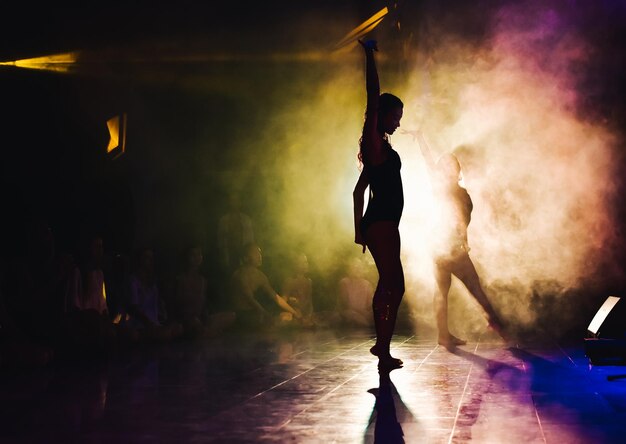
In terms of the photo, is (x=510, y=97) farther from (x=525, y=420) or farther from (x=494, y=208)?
(x=525, y=420)

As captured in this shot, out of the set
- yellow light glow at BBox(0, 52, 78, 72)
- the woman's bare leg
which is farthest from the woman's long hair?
yellow light glow at BBox(0, 52, 78, 72)

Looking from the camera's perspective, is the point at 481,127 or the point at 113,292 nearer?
the point at 113,292

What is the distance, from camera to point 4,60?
26.2ft

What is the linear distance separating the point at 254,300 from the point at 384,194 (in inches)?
225

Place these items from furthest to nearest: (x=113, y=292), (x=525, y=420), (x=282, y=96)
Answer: (x=282, y=96), (x=113, y=292), (x=525, y=420)

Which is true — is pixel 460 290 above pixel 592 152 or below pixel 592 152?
below

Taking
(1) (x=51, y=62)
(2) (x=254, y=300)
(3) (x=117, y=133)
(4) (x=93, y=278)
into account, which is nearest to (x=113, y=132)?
(3) (x=117, y=133)

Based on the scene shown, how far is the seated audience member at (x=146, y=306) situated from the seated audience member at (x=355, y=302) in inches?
123

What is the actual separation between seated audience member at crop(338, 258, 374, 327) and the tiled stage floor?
443cm

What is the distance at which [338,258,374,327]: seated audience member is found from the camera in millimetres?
10969

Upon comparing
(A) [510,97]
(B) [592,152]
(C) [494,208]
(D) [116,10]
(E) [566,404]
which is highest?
(D) [116,10]

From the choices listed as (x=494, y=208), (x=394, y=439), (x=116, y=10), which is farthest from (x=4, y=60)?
(x=394, y=439)

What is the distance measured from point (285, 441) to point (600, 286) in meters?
7.86

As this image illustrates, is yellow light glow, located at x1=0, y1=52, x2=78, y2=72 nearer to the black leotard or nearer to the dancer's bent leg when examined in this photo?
the black leotard
